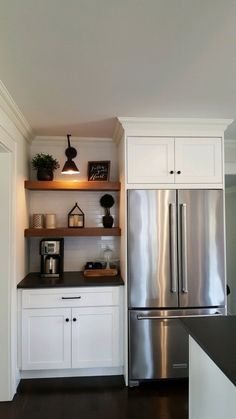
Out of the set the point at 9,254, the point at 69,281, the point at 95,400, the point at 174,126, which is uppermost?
the point at 174,126

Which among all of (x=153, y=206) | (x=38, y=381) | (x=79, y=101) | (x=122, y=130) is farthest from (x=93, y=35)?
(x=38, y=381)

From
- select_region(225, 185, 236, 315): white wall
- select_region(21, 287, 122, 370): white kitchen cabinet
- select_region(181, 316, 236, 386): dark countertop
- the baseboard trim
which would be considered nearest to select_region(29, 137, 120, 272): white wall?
select_region(21, 287, 122, 370): white kitchen cabinet

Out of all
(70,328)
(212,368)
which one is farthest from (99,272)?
(212,368)

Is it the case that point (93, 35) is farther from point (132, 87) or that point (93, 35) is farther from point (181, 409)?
point (181, 409)

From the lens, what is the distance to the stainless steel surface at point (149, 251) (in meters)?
2.76

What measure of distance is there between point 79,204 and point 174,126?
1358 mm

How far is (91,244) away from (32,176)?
103 cm

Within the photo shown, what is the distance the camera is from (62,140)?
3373mm

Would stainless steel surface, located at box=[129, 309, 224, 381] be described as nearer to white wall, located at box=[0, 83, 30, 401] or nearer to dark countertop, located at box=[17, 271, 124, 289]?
dark countertop, located at box=[17, 271, 124, 289]

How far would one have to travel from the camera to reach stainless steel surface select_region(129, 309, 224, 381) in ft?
8.96

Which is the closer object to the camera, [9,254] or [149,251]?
[9,254]

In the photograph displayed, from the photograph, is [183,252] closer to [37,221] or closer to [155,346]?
[155,346]

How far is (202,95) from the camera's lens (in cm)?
227

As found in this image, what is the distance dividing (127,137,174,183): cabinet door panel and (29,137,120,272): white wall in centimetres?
67
